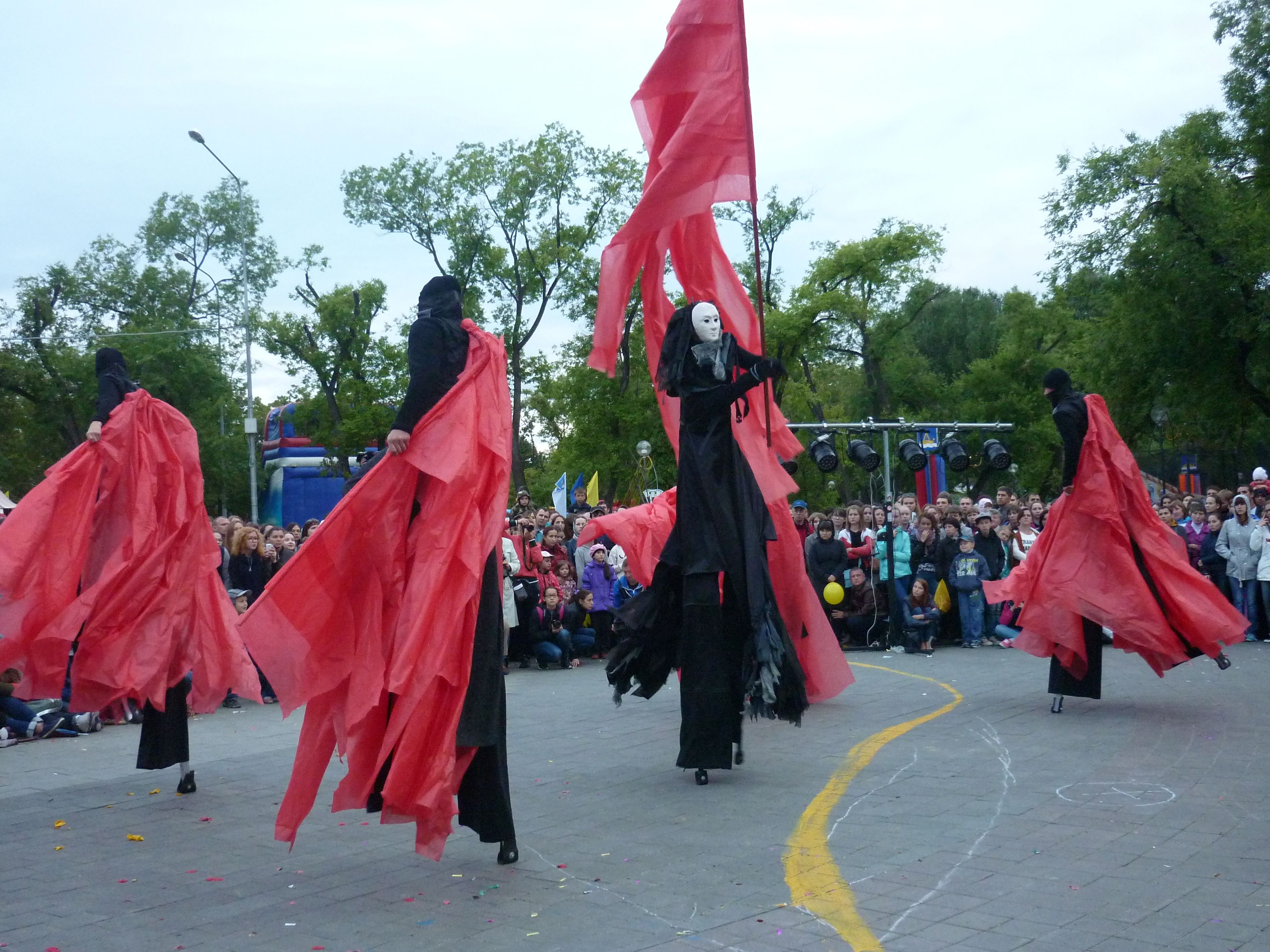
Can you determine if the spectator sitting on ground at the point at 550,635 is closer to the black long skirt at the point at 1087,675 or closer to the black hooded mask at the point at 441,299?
the black long skirt at the point at 1087,675

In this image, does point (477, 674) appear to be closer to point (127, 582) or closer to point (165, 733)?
point (165, 733)

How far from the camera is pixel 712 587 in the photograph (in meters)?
6.62

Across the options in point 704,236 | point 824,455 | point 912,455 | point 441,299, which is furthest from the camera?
point 912,455

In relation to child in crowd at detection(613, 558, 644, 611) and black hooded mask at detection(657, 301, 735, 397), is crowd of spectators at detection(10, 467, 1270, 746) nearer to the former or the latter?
child in crowd at detection(613, 558, 644, 611)

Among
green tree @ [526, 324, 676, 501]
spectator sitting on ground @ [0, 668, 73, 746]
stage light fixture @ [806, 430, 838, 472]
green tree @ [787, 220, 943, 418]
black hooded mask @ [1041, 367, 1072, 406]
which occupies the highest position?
green tree @ [787, 220, 943, 418]

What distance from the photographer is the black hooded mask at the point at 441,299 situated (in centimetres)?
531

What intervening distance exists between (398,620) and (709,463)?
2.41 m

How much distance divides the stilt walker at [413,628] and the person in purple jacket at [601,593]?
940 cm

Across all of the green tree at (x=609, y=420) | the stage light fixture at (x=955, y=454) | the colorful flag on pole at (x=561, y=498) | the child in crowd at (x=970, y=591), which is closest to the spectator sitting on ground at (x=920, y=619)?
the child in crowd at (x=970, y=591)

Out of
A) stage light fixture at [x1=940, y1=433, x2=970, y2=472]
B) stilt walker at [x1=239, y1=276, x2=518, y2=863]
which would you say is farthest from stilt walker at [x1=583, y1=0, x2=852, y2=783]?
stage light fixture at [x1=940, y1=433, x2=970, y2=472]

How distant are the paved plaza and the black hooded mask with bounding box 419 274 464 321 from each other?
91.8 inches

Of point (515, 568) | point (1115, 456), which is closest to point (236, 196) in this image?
point (515, 568)

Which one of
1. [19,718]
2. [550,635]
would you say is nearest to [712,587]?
[19,718]

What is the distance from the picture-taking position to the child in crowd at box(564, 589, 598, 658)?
1419 cm
